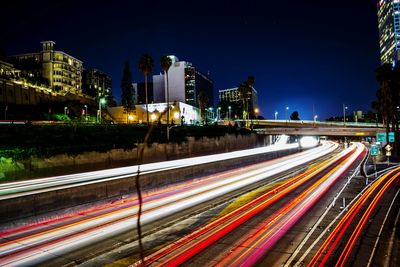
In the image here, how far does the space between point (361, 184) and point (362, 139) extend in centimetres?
16715

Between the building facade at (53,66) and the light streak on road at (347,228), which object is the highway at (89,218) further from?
the building facade at (53,66)

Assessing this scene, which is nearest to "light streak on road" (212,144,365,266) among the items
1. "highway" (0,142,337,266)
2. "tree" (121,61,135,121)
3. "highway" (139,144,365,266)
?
"highway" (139,144,365,266)

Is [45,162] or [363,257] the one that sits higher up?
[45,162]

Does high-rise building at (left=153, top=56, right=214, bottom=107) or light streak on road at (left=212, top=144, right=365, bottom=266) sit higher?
high-rise building at (left=153, top=56, right=214, bottom=107)

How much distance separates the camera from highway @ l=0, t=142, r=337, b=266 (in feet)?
43.2

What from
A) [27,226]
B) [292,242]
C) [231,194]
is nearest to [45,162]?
[27,226]

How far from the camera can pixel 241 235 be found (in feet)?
48.6

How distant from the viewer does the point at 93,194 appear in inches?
830

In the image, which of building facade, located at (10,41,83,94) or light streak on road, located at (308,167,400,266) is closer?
light streak on road, located at (308,167,400,266)

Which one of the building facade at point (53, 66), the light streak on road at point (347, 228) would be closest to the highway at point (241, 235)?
the light streak on road at point (347, 228)

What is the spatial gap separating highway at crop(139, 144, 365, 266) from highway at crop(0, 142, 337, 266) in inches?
135

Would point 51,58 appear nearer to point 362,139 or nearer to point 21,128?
point 21,128

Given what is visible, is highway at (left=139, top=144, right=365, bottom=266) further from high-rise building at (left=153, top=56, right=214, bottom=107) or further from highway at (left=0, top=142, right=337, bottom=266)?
high-rise building at (left=153, top=56, right=214, bottom=107)

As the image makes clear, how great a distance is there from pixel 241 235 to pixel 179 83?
130759 mm
